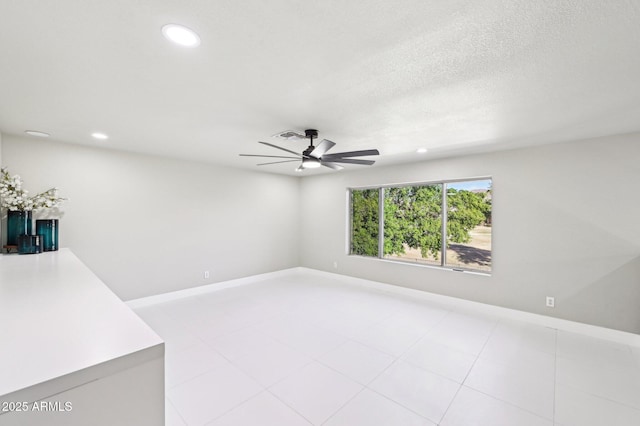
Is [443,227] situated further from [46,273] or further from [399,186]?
[46,273]

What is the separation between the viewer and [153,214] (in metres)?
4.20

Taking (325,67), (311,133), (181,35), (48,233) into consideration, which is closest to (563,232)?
(311,133)

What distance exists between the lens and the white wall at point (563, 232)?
3.02 m

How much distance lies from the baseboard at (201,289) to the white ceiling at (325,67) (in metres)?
2.50

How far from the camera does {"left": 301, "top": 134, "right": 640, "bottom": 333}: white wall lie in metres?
3.02

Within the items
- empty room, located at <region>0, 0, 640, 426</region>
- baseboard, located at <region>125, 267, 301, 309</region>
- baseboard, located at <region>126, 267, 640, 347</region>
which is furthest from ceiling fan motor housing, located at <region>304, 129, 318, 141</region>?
baseboard, located at <region>125, 267, 301, 309</region>

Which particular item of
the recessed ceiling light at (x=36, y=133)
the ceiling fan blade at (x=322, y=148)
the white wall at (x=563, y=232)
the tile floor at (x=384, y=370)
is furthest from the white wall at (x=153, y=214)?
the white wall at (x=563, y=232)

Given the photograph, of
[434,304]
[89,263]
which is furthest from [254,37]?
[434,304]

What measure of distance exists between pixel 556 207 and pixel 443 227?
4.82 ft

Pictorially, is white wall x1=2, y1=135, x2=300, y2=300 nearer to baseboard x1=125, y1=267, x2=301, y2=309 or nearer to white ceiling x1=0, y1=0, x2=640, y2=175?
baseboard x1=125, y1=267, x2=301, y2=309

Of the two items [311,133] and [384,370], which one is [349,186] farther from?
[384,370]

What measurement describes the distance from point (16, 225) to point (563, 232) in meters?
6.49

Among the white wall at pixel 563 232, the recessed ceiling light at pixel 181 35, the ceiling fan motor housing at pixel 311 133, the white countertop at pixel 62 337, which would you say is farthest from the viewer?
the white wall at pixel 563 232

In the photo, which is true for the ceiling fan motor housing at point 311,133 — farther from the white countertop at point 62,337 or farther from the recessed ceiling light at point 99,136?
the recessed ceiling light at point 99,136
